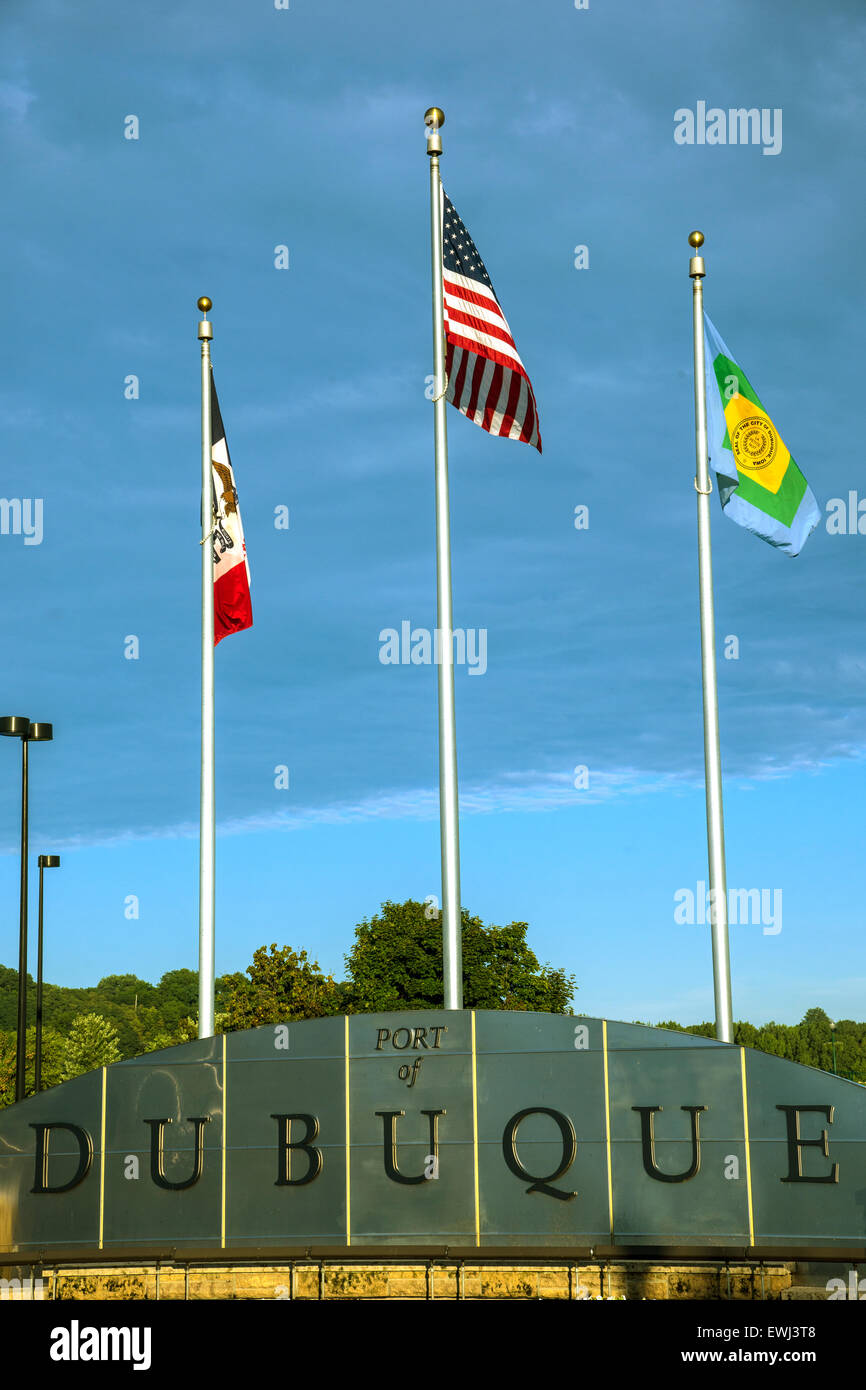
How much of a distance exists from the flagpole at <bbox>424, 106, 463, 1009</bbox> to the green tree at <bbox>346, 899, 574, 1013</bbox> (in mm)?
37443

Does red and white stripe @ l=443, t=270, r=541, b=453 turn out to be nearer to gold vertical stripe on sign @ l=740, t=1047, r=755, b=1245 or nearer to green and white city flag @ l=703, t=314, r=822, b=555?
green and white city flag @ l=703, t=314, r=822, b=555

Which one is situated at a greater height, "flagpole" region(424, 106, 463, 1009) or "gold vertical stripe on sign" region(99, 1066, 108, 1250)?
"flagpole" region(424, 106, 463, 1009)

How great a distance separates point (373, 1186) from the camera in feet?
53.6

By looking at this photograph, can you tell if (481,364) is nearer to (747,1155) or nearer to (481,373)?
(481,373)

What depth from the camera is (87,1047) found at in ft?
→ 243

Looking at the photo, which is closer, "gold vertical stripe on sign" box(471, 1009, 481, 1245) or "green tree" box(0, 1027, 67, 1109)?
"gold vertical stripe on sign" box(471, 1009, 481, 1245)

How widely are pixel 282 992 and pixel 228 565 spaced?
39671 millimetres

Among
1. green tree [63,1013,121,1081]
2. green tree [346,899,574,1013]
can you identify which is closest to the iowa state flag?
green tree [346,899,574,1013]

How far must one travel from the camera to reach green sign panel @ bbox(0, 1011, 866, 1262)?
15.4 metres

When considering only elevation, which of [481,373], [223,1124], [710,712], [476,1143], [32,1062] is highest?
[481,373]

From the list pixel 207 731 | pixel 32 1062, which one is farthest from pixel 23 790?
pixel 32 1062
